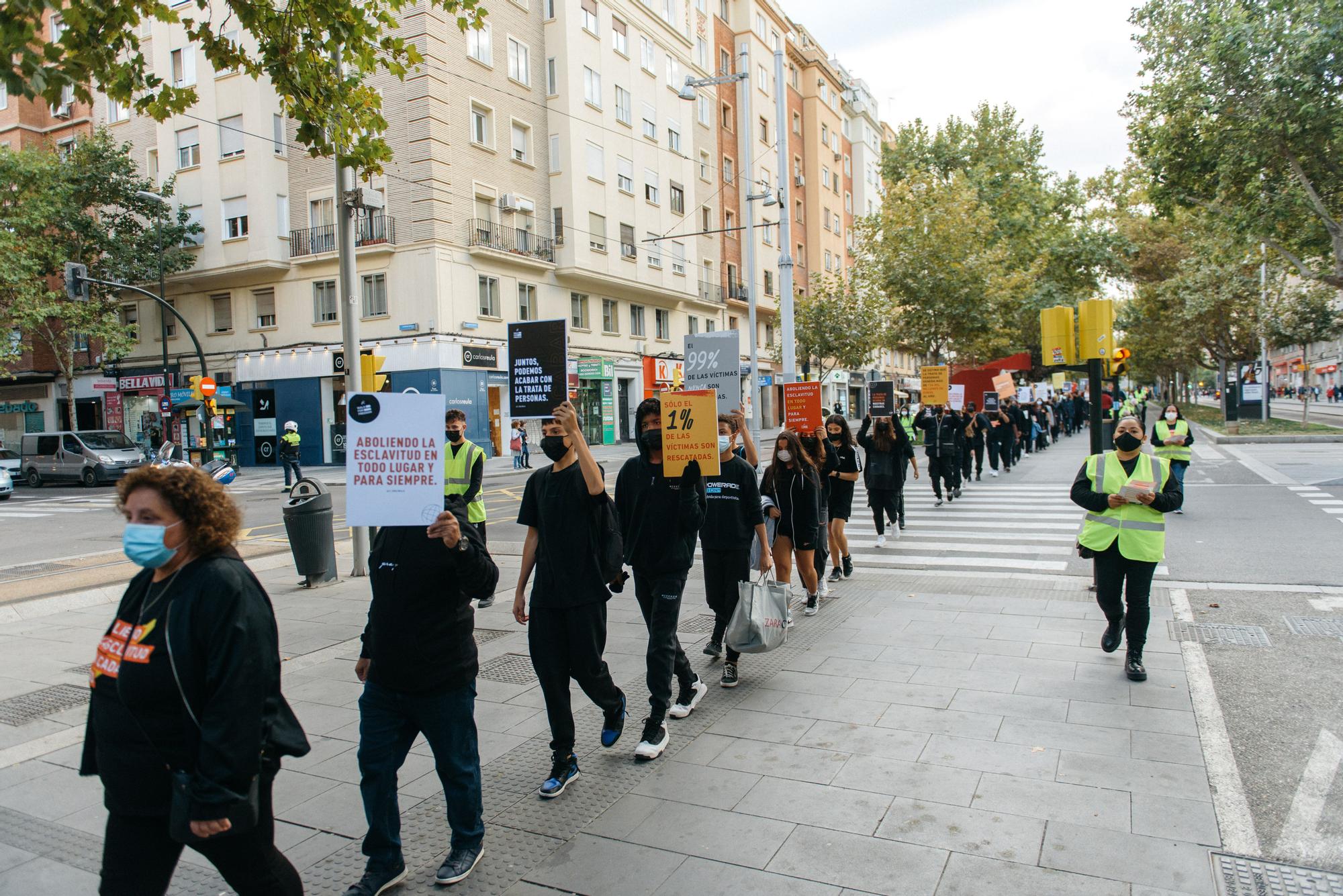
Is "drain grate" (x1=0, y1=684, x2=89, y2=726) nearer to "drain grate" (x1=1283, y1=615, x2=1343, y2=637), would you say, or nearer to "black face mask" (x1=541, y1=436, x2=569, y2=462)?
"black face mask" (x1=541, y1=436, x2=569, y2=462)

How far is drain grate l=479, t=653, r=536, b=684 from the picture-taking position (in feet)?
20.2

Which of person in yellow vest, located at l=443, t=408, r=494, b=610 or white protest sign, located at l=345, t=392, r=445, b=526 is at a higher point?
white protest sign, located at l=345, t=392, r=445, b=526

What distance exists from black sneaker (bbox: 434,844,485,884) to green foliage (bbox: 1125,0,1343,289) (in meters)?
21.0

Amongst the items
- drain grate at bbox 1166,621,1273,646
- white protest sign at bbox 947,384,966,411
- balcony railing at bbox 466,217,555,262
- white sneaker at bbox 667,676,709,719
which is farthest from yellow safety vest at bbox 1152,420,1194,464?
balcony railing at bbox 466,217,555,262

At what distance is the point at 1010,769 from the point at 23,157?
3622cm

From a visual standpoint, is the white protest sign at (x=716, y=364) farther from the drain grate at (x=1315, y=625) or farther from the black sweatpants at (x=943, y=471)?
the black sweatpants at (x=943, y=471)

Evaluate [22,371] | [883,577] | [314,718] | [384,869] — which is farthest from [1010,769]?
[22,371]

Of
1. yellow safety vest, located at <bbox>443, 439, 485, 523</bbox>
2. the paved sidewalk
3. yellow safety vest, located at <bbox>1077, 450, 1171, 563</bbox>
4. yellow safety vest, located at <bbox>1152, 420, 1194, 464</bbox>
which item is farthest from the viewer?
yellow safety vest, located at <bbox>1152, 420, 1194, 464</bbox>

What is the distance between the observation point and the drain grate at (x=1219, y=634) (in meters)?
6.71

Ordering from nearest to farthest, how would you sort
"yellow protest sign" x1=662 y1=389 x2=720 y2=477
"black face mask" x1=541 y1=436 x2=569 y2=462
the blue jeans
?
the blue jeans → "black face mask" x1=541 y1=436 x2=569 y2=462 → "yellow protest sign" x1=662 y1=389 x2=720 y2=477

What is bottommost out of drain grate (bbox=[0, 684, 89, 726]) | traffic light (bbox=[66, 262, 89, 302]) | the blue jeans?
drain grate (bbox=[0, 684, 89, 726])

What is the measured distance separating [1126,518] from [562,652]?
3922mm

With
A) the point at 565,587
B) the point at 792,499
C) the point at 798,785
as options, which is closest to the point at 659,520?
the point at 565,587

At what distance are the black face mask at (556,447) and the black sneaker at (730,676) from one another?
2.24 m
